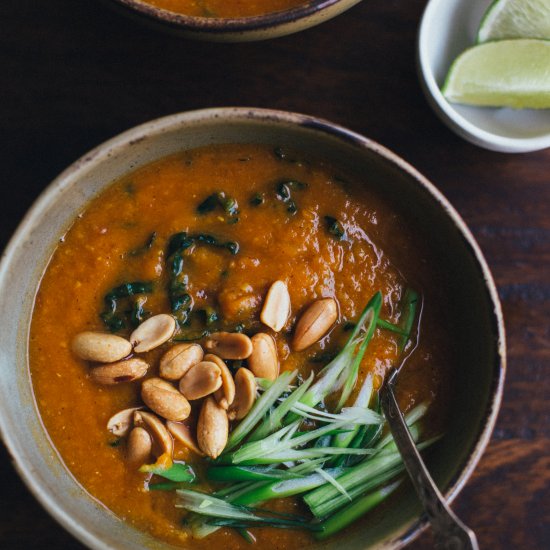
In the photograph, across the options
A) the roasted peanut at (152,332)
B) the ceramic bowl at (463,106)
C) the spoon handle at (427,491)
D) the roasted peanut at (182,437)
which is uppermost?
the ceramic bowl at (463,106)

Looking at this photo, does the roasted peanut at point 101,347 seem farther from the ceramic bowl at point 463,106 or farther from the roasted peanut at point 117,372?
the ceramic bowl at point 463,106

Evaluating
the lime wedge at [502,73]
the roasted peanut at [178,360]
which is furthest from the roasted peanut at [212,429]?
the lime wedge at [502,73]

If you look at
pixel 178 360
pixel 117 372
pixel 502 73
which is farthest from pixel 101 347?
pixel 502 73

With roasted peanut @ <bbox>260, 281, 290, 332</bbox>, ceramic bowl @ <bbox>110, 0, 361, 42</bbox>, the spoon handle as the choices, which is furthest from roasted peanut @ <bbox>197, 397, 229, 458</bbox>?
ceramic bowl @ <bbox>110, 0, 361, 42</bbox>

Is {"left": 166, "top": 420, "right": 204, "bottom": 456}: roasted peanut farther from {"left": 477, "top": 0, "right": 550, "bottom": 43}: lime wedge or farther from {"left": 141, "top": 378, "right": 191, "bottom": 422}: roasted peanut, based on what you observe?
{"left": 477, "top": 0, "right": 550, "bottom": 43}: lime wedge

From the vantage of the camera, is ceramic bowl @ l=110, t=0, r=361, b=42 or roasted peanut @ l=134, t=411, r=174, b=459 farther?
roasted peanut @ l=134, t=411, r=174, b=459

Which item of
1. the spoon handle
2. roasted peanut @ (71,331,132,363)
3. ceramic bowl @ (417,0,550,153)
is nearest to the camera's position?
the spoon handle

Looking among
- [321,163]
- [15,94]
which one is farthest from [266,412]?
[15,94]
